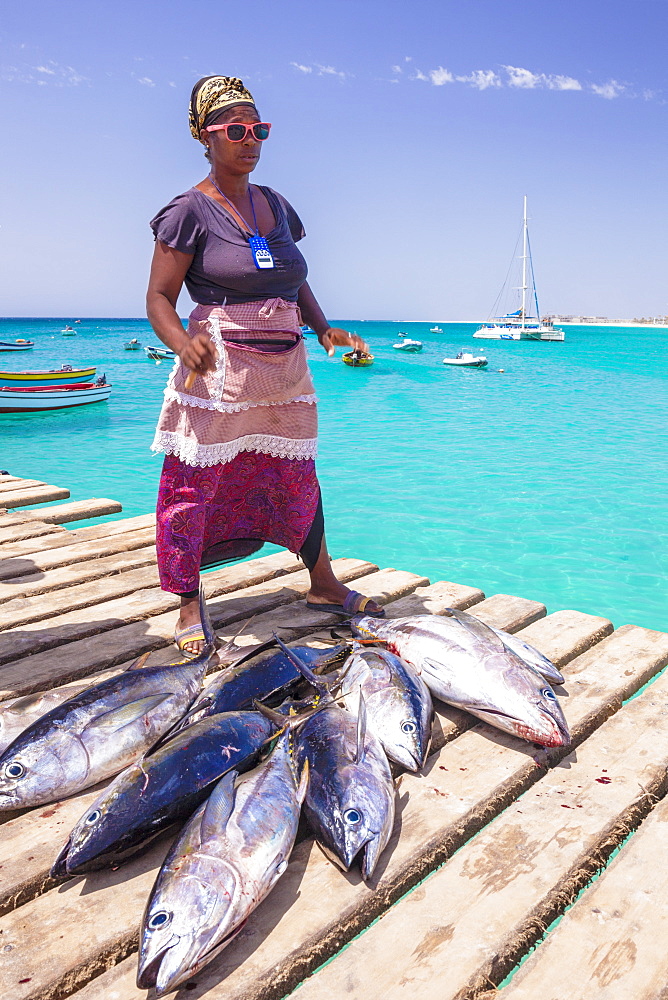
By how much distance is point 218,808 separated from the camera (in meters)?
2.04

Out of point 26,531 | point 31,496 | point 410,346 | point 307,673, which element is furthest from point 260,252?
point 410,346

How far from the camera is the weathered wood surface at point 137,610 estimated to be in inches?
141

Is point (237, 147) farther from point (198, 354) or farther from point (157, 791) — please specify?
point (157, 791)

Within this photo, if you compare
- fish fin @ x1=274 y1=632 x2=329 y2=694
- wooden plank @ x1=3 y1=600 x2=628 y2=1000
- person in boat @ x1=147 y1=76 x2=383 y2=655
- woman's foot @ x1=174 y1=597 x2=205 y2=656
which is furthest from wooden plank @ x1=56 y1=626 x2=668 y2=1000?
person in boat @ x1=147 y1=76 x2=383 y2=655

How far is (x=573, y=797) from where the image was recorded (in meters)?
2.49

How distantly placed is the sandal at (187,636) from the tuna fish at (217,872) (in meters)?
1.26

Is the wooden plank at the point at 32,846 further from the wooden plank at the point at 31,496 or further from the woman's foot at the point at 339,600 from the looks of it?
the wooden plank at the point at 31,496

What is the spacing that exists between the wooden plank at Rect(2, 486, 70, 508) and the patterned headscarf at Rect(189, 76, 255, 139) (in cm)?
394

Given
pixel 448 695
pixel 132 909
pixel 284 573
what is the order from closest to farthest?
pixel 132 909, pixel 448 695, pixel 284 573

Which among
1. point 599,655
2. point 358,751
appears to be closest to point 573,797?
point 358,751

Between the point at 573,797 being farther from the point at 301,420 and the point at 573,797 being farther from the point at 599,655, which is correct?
the point at 301,420

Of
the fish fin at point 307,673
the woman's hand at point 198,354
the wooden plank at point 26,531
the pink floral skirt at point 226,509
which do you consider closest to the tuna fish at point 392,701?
the fish fin at point 307,673

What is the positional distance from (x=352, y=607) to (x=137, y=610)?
114 centimetres

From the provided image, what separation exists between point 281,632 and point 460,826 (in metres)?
1.63
